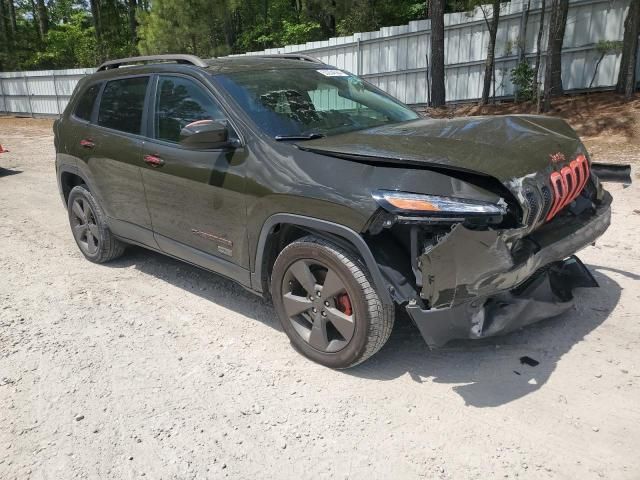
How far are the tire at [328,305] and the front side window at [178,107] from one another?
119cm

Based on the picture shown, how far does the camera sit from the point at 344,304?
3.13 meters

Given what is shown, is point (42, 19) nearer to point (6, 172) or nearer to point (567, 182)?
point (6, 172)

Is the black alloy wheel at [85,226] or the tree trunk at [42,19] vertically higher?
the tree trunk at [42,19]

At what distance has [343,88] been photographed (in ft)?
14.0

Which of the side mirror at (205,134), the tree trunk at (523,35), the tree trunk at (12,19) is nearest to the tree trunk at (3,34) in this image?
the tree trunk at (12,19)

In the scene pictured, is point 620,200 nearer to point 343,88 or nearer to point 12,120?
point 343,88

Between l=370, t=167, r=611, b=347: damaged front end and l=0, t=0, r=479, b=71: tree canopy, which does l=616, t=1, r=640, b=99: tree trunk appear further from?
l=370, t=167, r=611, b=347: damaged front end

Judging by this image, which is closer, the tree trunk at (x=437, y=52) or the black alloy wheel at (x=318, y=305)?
the black alloy wheel at (x=318, y=305)

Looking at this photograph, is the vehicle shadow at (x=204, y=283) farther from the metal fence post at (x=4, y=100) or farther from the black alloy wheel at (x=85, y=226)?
the metal fence post at (x=4, y=100)

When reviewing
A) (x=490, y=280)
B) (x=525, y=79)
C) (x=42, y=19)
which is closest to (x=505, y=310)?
(x=490, y=280)

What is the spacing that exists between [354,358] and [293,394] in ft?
1.35

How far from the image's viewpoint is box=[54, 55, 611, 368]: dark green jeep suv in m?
2.69

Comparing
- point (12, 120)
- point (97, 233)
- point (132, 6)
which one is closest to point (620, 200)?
point (97, 233)

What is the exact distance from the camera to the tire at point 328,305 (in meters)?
2.94
